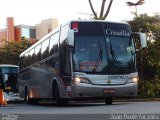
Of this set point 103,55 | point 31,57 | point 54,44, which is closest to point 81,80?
point 103,55

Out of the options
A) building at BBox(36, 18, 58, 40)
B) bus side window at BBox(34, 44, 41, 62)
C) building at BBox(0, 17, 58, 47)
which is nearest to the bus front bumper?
bus side window at BBox(34, 44, 41, 62)

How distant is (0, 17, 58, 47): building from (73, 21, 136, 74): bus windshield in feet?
217

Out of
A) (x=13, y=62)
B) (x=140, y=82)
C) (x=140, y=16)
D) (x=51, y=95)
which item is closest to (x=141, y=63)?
(x=140, y=82)

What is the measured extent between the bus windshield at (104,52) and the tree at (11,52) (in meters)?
41.6

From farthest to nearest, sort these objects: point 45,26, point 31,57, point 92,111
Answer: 1. point 45,26
2. point 31,57
3. point 92,111

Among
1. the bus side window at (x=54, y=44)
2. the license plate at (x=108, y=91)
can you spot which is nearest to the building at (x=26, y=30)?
the bus side window at (x=54, y=44)

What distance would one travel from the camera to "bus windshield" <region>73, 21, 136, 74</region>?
58.3ft

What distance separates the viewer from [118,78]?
1797 centimetres

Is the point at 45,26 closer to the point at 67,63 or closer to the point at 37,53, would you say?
the point at 37,53

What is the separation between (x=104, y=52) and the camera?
18.0m

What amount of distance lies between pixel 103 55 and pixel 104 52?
0.40 feet

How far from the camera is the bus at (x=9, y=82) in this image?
3441 centimetres

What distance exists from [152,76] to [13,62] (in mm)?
30900

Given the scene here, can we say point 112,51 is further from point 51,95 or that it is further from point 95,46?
point 51,95
